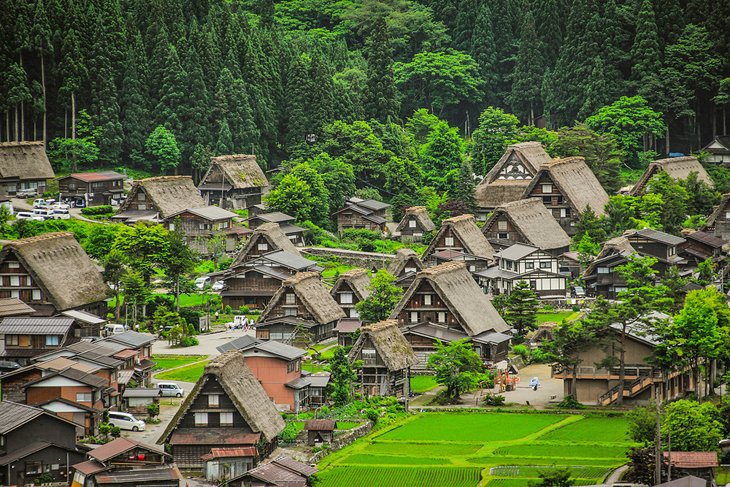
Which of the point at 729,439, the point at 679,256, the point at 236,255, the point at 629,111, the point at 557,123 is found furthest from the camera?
the point at 557,123

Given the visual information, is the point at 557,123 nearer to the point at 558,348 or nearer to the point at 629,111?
the point at 629,111

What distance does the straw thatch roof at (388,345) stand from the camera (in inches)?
2292

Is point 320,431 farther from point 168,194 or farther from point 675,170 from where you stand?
point 675,170

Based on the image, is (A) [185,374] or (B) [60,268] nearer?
(A) [185,374]

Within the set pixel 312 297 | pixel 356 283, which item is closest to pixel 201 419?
pixel 312 297

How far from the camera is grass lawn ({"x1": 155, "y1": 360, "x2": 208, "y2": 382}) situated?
59509mm

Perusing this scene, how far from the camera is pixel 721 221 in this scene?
74938 millimetres

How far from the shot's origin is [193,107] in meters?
88.6

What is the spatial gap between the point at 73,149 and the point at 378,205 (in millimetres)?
16706

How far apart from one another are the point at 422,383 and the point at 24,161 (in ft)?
98.6

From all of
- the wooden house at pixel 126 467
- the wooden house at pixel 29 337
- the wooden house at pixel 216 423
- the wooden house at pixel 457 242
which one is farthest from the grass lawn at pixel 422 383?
the wooden house at pixel 126 467

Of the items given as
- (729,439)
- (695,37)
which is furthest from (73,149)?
(729,439)

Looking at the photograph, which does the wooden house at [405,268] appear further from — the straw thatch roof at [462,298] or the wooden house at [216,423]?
the wooden house at [216,423]

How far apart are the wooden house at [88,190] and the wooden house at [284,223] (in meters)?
7.96
